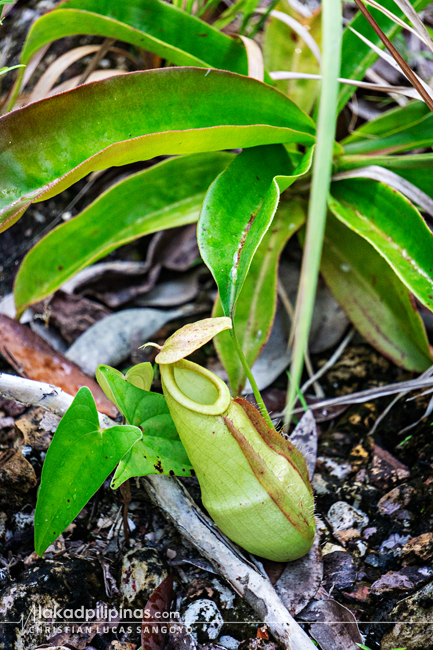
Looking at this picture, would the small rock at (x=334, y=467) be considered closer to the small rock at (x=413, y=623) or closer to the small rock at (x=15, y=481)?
the small rock at (x=413, y=623)

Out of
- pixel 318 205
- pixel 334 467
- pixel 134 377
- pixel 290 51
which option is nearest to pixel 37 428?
pixel 134 377

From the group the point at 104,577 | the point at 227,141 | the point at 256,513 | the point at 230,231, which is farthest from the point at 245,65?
the point at 104,577

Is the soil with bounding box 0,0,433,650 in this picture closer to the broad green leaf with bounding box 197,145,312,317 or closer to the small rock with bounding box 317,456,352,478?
the small rock with bounding box 317,456,352,478

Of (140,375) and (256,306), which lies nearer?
(140,375)

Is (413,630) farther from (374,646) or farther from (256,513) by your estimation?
(256,513)

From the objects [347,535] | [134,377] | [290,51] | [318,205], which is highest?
[290,51]

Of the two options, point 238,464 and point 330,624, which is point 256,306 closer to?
point 238,464

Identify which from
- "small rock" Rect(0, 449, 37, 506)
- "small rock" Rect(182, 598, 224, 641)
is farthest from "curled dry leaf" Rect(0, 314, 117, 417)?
"small rock" Rect(182, 598, 224, 641)
